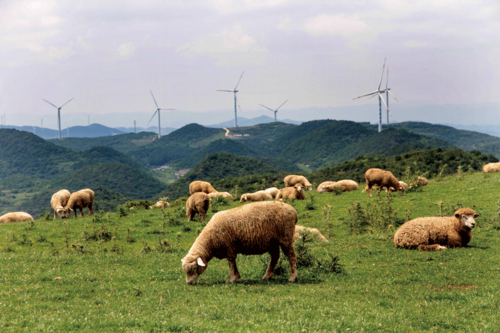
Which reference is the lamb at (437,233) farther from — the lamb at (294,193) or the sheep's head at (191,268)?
the lamb at (294,193)

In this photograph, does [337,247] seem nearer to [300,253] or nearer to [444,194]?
[300,253]

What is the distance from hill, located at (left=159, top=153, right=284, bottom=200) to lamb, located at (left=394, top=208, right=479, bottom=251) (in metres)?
73.2

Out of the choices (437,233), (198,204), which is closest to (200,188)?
(198,204)

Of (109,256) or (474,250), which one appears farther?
(109,256)

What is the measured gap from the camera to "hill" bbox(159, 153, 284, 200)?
89.2 metres

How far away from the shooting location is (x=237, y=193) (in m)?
34.5

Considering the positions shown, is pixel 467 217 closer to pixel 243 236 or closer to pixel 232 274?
pixel 243 236

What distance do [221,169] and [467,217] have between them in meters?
82.2

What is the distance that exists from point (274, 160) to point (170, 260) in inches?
4889

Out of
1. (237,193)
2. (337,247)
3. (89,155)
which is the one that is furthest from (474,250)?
(89,155)

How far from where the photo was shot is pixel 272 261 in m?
11.4

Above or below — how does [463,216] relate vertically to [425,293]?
above

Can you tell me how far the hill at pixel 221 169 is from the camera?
8919cm

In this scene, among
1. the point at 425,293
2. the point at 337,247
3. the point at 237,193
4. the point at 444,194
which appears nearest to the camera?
the point at 425,293
